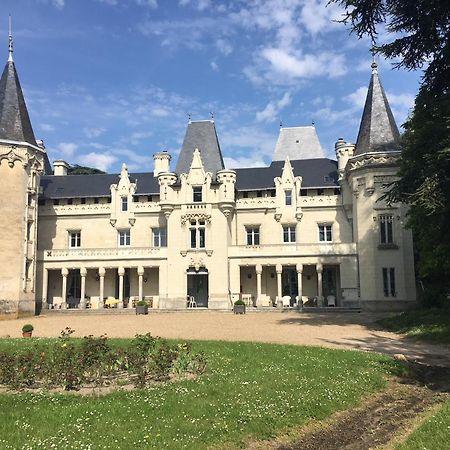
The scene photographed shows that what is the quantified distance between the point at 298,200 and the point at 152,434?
121 feet

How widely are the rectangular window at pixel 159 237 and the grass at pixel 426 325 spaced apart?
2327 cm

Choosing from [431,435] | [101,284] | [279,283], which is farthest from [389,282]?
[431,435]

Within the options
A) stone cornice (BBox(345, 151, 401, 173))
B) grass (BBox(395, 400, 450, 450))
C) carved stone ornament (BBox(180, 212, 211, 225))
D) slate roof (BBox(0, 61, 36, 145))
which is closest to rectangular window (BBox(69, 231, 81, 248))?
slate roof (BBox(0, 61, 36, 145))

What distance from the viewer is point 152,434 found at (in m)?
7.20

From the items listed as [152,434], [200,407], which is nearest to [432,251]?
[200,407]

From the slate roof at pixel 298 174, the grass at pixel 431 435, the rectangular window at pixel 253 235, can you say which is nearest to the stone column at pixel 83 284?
the rectangular window at pixel 253 235

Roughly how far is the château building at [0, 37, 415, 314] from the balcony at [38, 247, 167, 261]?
0.32 ft

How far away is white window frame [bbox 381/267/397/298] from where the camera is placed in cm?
3628

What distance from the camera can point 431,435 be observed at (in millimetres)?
7449

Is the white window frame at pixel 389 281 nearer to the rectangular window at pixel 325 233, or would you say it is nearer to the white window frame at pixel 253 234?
the rectangular window at pixel 325 233

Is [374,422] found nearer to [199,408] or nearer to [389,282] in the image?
[199,408]

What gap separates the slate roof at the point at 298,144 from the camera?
164 ft

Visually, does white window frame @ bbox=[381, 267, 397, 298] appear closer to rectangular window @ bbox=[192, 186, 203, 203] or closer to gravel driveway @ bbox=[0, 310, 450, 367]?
gravel driveway @ bbox=[0, 310, 450, 367]

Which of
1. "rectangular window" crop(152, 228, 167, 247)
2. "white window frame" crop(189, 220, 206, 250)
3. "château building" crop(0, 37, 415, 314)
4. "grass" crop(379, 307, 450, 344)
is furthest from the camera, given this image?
"rectangular window" crop(152, 228, 167, 247)
